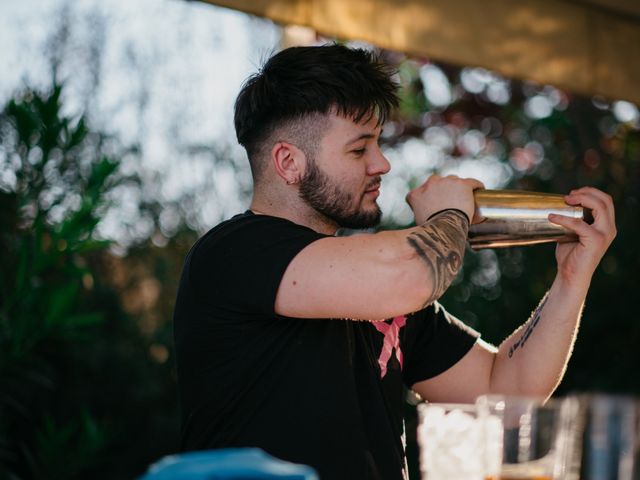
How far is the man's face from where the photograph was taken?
65.1 inches

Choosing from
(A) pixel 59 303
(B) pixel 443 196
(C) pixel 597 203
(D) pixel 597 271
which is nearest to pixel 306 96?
(B) pixel 443 196

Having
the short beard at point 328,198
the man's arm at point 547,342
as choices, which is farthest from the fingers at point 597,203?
the short beard at point 328,198

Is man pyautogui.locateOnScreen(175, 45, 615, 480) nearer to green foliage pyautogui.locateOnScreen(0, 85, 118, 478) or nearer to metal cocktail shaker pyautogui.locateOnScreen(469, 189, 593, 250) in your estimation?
metal cocktail shaker pyautogui.locateOnScreen(469, 189, 593, 250)

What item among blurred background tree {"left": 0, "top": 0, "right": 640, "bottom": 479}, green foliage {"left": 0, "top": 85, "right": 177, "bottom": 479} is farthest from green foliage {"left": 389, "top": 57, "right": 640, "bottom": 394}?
green foliage {"left": 0, "top": 85, "right": 177, "bottom": 479}

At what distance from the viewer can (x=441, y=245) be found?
143 centimetres

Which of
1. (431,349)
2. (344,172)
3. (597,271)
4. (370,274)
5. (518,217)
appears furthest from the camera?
(597,271)

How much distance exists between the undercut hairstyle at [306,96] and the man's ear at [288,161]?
14 mm

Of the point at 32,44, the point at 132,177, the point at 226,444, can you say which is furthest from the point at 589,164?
the point at 226,444

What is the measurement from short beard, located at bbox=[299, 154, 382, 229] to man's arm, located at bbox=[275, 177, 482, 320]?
0.21m

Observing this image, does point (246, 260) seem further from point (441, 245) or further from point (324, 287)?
point (441, 245)

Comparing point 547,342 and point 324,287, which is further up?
point 324,287

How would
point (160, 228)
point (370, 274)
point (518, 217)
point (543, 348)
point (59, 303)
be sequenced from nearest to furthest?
point (370, 274) → point (518, 217) → point (543, 348) → point (59, 303) → point (160, 228)

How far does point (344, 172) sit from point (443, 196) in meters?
0.22

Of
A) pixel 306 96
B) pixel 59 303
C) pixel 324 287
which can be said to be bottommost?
pixel 59 303
